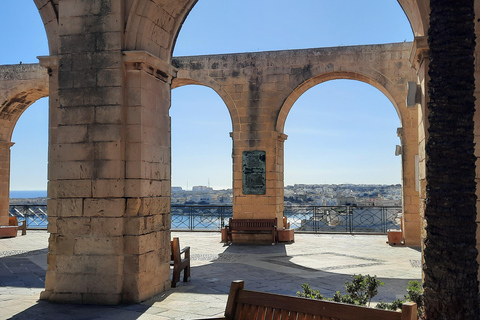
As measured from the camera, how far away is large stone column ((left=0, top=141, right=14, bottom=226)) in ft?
47.8

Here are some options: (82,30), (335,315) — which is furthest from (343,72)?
(335,315)

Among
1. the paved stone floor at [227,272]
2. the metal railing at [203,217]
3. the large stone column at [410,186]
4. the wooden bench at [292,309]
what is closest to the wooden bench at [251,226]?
the paved stone floor at [227,272]

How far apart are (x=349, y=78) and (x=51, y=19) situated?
321 inches

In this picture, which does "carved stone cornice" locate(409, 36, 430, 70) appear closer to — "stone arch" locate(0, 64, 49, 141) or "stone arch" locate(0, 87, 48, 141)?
"stone arch" locate(0, 64, 49, 141)

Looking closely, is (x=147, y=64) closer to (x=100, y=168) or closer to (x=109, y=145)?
(x=109, y=145)

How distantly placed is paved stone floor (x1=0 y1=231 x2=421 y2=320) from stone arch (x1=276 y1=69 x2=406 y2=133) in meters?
3.21

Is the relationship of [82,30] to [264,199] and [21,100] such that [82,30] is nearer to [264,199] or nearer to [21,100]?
[264,199]

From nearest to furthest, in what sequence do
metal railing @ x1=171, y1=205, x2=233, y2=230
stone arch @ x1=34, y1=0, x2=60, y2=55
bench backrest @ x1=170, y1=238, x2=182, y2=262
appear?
stone arch @ x1=34, y1=0, x2=60, y2=55, bench backrest @ x1=170, y1=238, x2=182, y2=262, metal railing @ x1=171, y1=205, x2=233, y2=230

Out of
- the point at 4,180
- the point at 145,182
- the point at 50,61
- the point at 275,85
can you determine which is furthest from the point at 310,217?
the point at 50,61

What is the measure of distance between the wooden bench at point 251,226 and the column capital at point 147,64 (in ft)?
20.7

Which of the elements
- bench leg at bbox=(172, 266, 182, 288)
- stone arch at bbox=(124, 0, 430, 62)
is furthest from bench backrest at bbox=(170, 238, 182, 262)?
stone arch at bbox=(124, 0, 430, 62)

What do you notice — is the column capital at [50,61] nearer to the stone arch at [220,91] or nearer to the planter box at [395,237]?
the stone arch at [220,91]

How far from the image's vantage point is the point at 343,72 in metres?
12.2

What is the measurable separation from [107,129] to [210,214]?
423 inches
